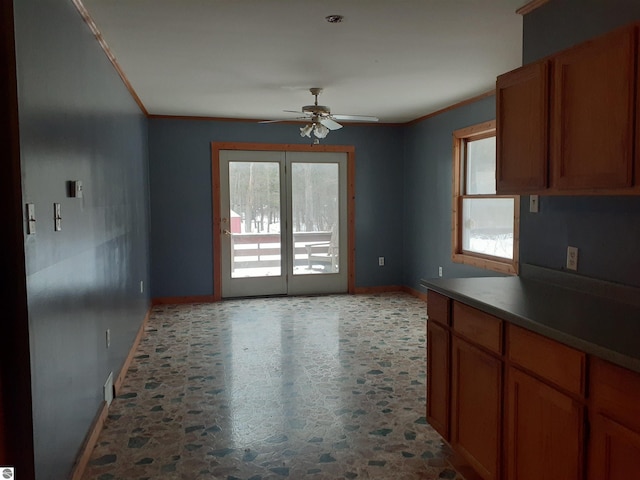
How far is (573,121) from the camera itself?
88.3 inches

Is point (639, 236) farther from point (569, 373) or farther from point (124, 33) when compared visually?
point (124, 33)

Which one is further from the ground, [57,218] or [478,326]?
[57,218]

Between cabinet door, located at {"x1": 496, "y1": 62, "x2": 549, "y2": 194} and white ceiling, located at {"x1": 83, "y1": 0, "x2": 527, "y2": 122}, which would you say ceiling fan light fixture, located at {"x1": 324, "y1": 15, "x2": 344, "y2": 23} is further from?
cabinet door, located at {"x1": 496, "y1": 62, "x2": 549, "y2": 194}

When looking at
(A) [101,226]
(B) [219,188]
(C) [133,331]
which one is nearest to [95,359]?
(A) [101,226]

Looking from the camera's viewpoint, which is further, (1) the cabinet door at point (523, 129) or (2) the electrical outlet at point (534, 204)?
(2) the electrical outlet at point (534, 204)

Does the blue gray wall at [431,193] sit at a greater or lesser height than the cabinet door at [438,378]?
greater

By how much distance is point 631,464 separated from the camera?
1513mm

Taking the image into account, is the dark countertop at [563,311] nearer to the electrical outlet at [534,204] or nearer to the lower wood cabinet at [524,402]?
the lower wood cabinet at [524,402]

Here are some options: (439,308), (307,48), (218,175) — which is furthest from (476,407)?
(218,175)

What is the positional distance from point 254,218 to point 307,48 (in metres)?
3.47

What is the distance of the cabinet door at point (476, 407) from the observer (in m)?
2.19

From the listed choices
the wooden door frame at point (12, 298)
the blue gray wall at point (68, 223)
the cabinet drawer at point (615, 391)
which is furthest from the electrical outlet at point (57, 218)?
the cabinet drawer at point (615, 391)

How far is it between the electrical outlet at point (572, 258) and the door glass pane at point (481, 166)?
263 centimetres

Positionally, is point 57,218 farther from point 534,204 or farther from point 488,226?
point 488,226
